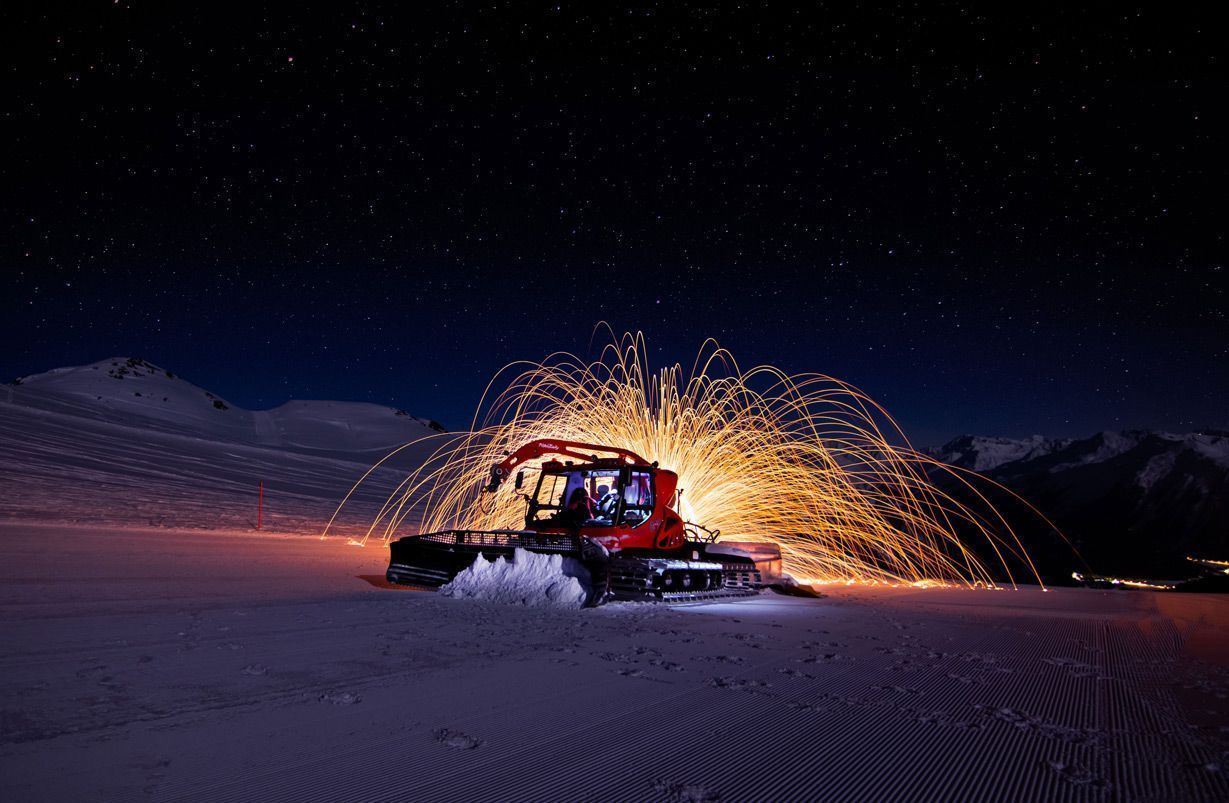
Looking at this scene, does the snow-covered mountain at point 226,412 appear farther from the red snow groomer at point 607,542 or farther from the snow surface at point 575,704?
the snow surface at point 575,704

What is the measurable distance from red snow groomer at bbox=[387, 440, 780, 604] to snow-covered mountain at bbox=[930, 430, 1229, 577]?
4512 inches

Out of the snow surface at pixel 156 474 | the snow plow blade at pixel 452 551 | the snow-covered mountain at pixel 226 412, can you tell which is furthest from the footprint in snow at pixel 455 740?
the snow-covered mountain at pixel 226 412

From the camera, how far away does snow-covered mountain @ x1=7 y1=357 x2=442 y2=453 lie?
80.9 m

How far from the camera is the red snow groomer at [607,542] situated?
11.4 m

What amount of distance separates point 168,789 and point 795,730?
336 centimetres

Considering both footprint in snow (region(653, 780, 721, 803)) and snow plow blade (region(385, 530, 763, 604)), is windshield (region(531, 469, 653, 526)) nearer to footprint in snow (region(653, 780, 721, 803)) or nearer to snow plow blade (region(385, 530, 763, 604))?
snow plow blade (region(385, 530, 763, 604))

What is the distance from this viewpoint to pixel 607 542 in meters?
12.1

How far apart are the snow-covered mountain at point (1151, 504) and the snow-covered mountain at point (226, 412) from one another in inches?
3891

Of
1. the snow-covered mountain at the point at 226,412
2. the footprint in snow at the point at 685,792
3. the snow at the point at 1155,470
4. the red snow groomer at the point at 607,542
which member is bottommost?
the footprint in snow at the point at 685,792

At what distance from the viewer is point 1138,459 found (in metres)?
150

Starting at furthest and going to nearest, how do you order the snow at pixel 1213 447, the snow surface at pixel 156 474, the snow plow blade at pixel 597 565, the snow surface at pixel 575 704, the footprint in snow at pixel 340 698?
the snow at pixel 1213 447 < the snow surface at pixel 156 474 < the snow plow blade at pixel 597 565 < the footprint in snow at pixel 340 698 < the snow surface at pixel 575 704

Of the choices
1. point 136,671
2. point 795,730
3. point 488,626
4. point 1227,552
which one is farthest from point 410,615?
point 1227,552

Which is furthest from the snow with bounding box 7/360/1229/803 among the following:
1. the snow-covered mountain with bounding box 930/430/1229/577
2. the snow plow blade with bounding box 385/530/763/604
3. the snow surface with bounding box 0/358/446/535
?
the snow-covered mountain with bounding box 930/430/1229/577

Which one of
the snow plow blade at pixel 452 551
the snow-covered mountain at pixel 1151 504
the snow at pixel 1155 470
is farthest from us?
the snow at pixel 1155 470
